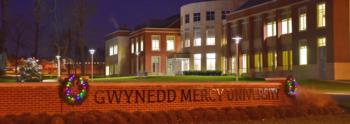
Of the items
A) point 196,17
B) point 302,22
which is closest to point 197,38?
point 196,17

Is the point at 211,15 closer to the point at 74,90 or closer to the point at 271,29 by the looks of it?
the point at 271,29

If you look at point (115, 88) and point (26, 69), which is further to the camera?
point (26, 69)

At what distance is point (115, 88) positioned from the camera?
1914cm

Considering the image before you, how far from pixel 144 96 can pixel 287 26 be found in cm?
3959

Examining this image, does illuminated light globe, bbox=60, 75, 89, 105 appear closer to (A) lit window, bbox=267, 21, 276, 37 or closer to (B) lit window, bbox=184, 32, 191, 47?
(A) lit window, bbox=267, 21, 276, 37

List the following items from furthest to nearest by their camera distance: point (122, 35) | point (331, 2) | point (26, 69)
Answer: point (122, 35) < point (331, 2) < point (26, 69)

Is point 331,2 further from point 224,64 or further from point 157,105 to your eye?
point 157,105

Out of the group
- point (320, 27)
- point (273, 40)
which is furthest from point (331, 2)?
point (273, 40)

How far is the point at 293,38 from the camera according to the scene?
55250 mm

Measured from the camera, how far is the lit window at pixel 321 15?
50156 millimetres

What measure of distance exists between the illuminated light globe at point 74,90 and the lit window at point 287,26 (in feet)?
133

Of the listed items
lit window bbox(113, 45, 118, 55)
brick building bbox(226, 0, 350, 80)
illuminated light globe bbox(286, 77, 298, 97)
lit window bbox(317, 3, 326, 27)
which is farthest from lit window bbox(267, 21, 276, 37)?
lit window bbox(113, 45, 118, 55)

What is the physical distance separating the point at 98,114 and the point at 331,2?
35.4 meters

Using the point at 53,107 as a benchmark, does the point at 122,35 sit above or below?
above
